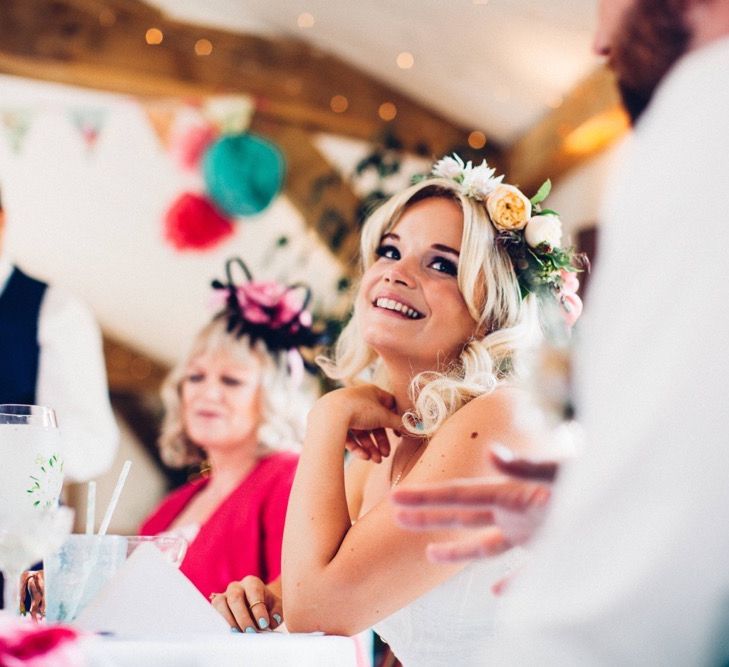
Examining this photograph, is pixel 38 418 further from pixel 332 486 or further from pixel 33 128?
pixel 33 128

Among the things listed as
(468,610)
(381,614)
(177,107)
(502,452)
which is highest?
(177,107)

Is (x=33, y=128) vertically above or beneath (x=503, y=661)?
above

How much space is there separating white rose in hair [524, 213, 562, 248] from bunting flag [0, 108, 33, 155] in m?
3.91

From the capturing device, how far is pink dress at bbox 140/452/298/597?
2432mm

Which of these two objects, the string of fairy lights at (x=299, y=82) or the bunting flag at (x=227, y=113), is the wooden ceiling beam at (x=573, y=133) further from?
the bunting flag at (x=227, y=113)

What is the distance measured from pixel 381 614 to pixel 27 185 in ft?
14.3

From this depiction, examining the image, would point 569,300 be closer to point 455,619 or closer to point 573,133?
point 455,619

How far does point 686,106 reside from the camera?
71cm

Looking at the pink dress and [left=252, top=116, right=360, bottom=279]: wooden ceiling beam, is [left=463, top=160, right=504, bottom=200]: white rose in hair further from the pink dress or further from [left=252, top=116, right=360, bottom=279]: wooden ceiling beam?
[left=252, top=116, right=360, bottom=279]: wooden ceiling beam

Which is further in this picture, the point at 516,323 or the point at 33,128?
the point at 33,128

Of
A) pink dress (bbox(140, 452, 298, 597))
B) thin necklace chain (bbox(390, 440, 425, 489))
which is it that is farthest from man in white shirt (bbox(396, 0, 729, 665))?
pink dress (bbox(140, 452, 298, 597))

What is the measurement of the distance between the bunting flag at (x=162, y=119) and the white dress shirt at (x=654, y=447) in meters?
4.74

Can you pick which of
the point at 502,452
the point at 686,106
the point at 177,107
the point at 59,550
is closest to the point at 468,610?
the point at 59,550

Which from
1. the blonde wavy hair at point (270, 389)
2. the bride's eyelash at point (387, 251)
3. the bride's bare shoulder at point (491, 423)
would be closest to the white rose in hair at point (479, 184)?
the bride's eyelash at point (387, 251)
